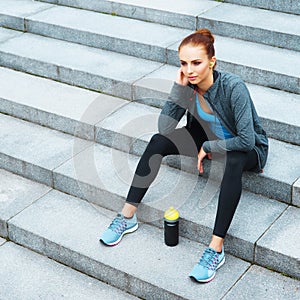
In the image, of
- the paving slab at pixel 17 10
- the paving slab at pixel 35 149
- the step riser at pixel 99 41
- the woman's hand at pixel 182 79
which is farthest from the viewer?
the paving slab at pixel 17 10

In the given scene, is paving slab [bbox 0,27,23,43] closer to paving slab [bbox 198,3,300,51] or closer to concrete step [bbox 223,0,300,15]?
paving slab [bbox 198,3,300,51]

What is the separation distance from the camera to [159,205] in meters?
4.47

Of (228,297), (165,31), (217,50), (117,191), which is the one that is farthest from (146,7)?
(228,297)

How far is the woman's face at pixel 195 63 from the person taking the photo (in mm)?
3943

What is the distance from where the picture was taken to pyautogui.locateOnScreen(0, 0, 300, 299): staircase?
414 cm

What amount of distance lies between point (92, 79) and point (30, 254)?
1.73m

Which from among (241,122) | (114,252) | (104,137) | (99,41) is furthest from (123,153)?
(99,41)

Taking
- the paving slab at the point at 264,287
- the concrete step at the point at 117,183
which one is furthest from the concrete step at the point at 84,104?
the paving slab at the point at 264,287

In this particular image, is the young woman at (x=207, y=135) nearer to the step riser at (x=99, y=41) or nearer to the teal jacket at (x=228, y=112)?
the teal jacket at (x=228, y=112)

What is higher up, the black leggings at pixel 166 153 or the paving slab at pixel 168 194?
the black leggings at pixel 166 153

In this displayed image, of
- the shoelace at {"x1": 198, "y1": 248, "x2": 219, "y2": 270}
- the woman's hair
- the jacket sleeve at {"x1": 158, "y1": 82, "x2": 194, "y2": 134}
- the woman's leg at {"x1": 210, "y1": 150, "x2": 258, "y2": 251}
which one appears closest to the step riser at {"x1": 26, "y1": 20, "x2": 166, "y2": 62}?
the jacket sleeve at {"x1": 158, "y1": 82, "x2": 194, "y2": 134}

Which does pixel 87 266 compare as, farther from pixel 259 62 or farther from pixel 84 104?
pixel 259 62

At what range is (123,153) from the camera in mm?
5062

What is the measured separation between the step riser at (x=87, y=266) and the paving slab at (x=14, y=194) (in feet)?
0.34
